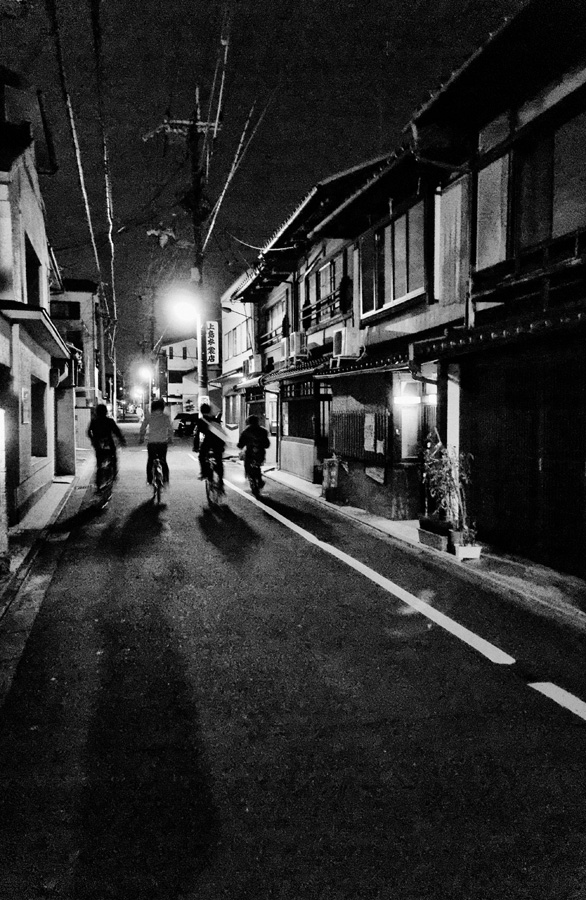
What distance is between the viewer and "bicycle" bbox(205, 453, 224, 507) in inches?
574

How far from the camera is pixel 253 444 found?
16219mm

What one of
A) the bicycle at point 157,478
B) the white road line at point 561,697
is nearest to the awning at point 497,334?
the white road line at point 561,697

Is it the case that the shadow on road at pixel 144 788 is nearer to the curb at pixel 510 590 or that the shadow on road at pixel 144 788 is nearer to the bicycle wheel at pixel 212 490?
the curb at pixel 510 590

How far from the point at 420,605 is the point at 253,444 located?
391 inches

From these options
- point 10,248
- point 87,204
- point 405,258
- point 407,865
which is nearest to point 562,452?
Answer: point 407,865

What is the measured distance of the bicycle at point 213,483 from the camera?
14586mm

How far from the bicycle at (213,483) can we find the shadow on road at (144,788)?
9219 millimetres

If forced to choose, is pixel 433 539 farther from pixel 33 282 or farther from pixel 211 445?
pixel 33 282

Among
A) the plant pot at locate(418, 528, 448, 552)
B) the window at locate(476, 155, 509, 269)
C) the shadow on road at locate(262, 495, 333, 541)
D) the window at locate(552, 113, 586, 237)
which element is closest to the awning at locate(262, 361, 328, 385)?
the shadow on road at locate(262, 495, 333, 541)

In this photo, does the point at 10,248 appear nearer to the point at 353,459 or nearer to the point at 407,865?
the point at 353,459

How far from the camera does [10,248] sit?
1215 centimetres

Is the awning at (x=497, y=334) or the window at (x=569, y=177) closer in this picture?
the awning at (x=497, y=334)

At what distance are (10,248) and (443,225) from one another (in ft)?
32.3

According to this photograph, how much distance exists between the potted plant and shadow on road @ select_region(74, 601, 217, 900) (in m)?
5.63
